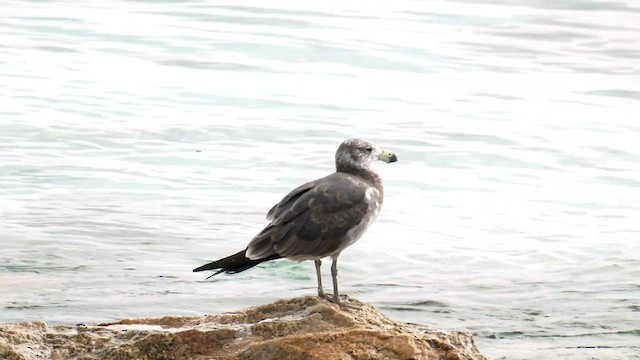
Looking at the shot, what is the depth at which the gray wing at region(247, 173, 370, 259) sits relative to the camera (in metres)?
8.16

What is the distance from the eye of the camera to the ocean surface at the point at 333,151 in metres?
11.5

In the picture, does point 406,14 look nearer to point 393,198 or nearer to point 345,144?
point 393,198

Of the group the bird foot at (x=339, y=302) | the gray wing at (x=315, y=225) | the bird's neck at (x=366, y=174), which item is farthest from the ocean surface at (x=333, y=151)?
the bird foot at (x=339, y=302)

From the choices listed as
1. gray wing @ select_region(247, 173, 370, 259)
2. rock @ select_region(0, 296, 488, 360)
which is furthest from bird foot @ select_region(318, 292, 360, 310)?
gray wing @ select_region(247, 173, 370, 259)

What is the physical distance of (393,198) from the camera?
1520 centimetres

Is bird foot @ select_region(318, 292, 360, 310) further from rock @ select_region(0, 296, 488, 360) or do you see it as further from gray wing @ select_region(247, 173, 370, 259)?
gray wing @ select_region(247, 173, 370, 259)

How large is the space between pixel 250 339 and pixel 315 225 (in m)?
1.29

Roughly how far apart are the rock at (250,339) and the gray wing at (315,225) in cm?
78

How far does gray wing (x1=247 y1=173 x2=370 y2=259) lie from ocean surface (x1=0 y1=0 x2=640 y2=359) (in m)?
2.00

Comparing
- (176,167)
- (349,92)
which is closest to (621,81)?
(349,92)

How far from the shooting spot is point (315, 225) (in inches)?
320

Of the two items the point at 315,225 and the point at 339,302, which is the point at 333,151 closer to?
the point at 315,225

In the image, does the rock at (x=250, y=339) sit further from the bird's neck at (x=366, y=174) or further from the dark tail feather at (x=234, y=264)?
the bird's neck at (x=366, y=174)

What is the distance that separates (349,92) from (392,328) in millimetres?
13377
